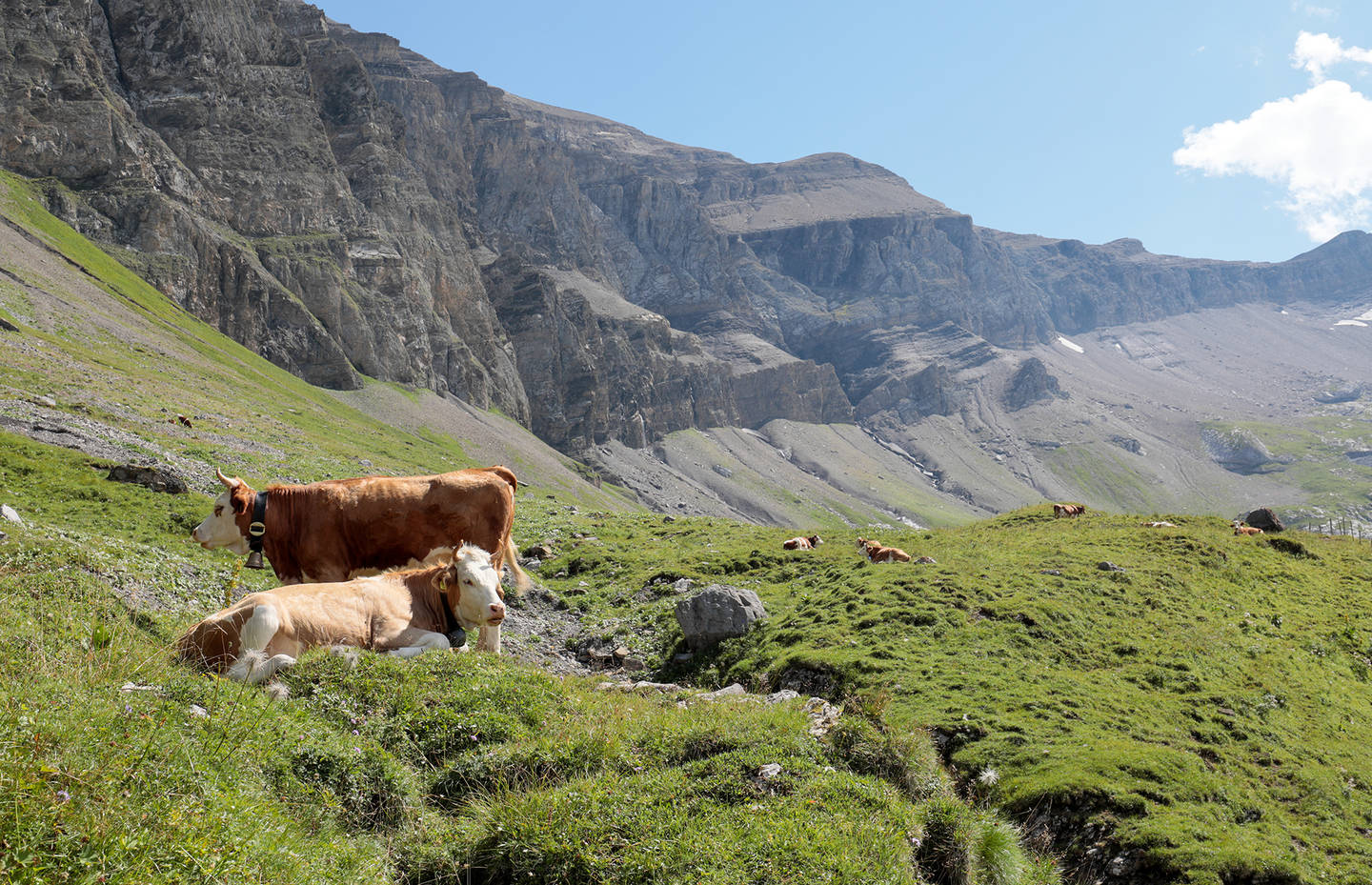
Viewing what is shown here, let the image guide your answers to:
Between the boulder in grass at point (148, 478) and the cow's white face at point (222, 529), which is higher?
the cow's white face at point (222, 529)

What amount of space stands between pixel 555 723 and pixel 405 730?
5.92 ft

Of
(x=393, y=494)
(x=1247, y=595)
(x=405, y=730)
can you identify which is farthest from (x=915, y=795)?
(x=1247, y=595)

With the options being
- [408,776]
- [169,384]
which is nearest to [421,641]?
[408,776]

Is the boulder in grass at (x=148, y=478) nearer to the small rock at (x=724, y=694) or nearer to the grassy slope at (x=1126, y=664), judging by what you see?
the grassy slope at (x=1126, y=664)

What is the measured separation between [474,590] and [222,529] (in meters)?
6.94

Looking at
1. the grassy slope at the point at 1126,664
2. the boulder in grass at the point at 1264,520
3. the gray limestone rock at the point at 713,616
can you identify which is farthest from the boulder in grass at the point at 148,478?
the boulder in grass at the point at 1264,520

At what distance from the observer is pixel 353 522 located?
669 inches

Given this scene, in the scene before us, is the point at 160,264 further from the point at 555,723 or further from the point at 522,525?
the point at 555,723

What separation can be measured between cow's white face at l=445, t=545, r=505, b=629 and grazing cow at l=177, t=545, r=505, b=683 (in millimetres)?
16

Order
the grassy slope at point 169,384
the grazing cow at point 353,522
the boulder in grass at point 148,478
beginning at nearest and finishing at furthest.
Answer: the grazing cow at point 353,522 < the boulder in grass at point 148,478 < the grassy slope at point 169,384

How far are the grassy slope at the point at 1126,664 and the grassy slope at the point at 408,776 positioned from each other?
8.36ft

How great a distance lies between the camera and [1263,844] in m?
11.0

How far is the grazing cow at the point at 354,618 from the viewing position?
10625 millimetres

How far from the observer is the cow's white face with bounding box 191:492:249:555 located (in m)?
16.3
